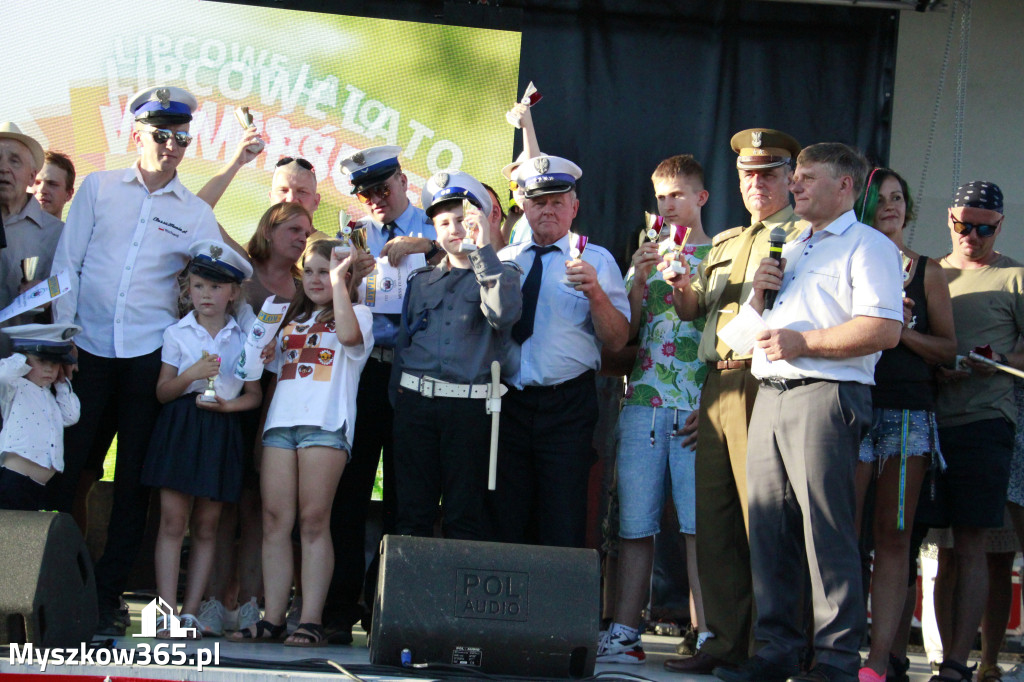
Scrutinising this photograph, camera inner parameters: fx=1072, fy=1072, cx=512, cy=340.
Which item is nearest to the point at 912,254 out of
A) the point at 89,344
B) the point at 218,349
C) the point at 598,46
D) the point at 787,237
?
the point at 787,237

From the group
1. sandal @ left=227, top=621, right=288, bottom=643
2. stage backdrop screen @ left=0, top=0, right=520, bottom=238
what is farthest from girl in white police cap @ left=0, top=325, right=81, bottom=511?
stage backdrop screen @ left=0, top=0, right=520, bottom=238

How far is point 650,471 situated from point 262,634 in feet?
5.15

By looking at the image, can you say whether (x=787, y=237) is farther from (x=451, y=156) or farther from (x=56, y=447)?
(x=56, y=447)

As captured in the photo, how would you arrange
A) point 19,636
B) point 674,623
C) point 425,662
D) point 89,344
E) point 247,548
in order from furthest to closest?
point 674,623 → point 247,548 → point 89,344 → point 425,662 → point 19,636

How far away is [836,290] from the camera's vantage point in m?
3.50

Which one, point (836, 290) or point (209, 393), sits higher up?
point (836, 290)

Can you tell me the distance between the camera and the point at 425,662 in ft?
10.2

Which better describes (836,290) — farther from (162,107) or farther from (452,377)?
(162,107)

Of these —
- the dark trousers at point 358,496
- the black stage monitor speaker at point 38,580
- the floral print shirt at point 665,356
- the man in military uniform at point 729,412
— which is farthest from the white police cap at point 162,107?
the man in military uniform at point 729,412

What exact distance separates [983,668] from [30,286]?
402cm

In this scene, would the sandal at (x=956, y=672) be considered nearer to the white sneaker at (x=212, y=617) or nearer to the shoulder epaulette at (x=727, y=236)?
the shoulder epaulette at (x=727, y=236)

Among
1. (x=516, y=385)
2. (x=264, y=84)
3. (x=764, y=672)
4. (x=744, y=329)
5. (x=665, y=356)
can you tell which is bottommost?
(x=764, y=672)

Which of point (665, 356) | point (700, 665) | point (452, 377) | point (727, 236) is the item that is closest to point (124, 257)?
point (452, 377)

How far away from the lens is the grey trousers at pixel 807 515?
3295 millimetres
